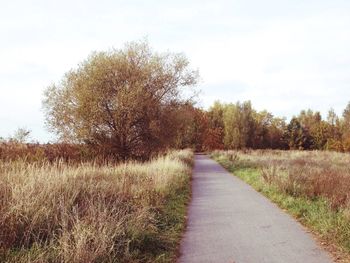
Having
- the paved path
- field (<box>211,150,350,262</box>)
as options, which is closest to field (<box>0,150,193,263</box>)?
the paved path

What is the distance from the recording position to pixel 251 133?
7694cm

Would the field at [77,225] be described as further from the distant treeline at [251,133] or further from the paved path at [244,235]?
the distant treeline at [251,133]

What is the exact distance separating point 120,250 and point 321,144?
85.7 m

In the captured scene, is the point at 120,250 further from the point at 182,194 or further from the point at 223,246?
the point at 182,194

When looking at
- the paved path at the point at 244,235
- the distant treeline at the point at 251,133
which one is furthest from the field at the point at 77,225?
the distant treeline at the point at 251,133

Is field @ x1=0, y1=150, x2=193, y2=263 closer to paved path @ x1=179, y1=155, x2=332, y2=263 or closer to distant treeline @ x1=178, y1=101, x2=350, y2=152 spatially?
paved path @ x1=179, y1=155, x2=332, y2=263

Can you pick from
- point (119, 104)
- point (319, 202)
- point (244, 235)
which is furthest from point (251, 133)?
point (244, 235)

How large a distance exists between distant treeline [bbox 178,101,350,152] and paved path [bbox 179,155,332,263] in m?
52.2

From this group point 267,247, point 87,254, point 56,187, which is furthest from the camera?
point 56,187

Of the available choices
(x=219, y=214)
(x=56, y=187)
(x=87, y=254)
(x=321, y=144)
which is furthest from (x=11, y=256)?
(x=321, y=144)

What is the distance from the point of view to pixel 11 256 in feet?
19.8

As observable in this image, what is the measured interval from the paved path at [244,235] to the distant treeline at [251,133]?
52.2 m

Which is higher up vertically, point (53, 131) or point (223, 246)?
point (53, 131)

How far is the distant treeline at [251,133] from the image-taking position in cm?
7469
